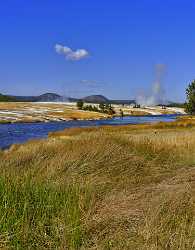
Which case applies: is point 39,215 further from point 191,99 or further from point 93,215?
point 191,99

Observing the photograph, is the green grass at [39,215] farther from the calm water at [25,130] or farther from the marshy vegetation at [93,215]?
the calm water at [25,130]

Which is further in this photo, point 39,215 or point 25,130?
point 25,130

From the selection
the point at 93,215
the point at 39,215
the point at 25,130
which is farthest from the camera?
the point at 25,130

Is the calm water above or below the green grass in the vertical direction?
below

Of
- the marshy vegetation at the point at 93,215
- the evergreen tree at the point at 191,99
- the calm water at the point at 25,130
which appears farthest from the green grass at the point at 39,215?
the evergreen tree at the point at 191,99

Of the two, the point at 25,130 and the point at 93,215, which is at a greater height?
the point at 93,215

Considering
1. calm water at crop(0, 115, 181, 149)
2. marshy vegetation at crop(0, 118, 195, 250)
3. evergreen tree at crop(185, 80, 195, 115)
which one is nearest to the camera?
marshy vegetation at crop(0, 118, 195, 250)

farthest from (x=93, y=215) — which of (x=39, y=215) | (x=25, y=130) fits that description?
(x=25, y=130)

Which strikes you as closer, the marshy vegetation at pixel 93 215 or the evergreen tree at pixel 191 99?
the marshy vegetation at pixel 93 215

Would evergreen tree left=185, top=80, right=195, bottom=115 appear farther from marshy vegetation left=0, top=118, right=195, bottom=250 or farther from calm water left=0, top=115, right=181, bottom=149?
marshy vegetation left=0, top=118, right=195, bottom=250

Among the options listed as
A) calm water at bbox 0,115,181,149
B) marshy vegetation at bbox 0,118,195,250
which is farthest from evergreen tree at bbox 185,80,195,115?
marshy vegetation at bbox 0,118,195,250

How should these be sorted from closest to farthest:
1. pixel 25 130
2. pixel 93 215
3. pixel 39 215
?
pixel 39 215
pixel 93 215
pixel 25 130

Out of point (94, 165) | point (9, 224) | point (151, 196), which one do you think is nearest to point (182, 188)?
point (151, 196)

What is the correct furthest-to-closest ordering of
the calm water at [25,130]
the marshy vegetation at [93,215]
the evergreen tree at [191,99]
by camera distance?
1. the evergreen tree at [191,99]
2. the calm water at [25,130]
3. the marshy vegetation at [93,215]
